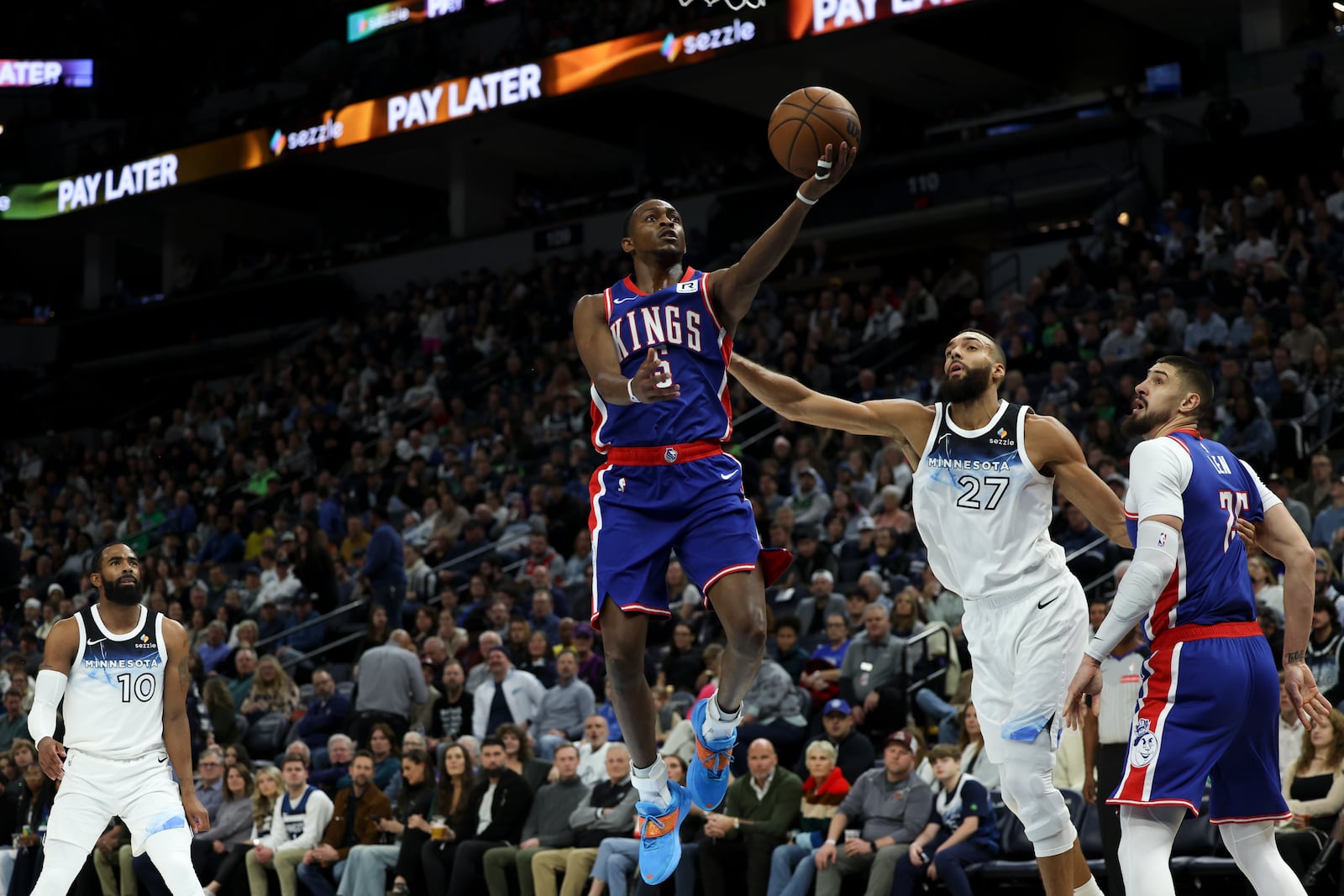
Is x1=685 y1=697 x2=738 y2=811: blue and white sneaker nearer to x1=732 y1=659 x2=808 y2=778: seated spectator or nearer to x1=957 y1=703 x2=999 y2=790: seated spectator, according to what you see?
x1=957 y1=703 x2=999 y2=790: seated spectator

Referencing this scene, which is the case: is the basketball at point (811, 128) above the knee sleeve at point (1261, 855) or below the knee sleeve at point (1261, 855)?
above

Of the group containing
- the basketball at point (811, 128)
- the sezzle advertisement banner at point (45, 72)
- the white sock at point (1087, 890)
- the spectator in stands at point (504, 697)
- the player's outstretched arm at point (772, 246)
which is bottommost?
the white sock at point (1087, 890)

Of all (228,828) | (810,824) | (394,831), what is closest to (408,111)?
(228,828)

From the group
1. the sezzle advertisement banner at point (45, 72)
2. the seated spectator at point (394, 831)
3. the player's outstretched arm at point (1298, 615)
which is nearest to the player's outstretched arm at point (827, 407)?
the player's outstretched arm at point (1298, 615)

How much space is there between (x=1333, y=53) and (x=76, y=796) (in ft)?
62.5

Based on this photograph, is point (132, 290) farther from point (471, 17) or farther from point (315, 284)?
point (471, 17)

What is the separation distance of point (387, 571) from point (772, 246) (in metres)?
10.8

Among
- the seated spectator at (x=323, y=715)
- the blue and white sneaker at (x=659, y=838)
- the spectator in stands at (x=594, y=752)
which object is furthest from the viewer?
the seated spectator at (x=323, y=715)

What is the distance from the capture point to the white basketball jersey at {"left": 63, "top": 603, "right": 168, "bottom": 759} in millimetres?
8344

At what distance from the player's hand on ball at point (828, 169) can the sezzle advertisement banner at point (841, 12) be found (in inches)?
607

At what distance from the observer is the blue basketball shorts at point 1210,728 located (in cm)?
545

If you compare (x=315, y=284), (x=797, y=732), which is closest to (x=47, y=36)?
(x=315, y=284)

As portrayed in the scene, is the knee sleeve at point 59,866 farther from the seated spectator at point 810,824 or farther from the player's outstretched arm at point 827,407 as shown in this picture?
the seated spectator at point 810,824

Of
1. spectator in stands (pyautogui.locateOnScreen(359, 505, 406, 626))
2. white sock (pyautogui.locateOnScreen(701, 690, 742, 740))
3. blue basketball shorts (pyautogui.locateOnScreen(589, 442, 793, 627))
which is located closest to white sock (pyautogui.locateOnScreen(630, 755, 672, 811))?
white sock (pyautogui.locateOnScreen(701, 690, 742, 740))
